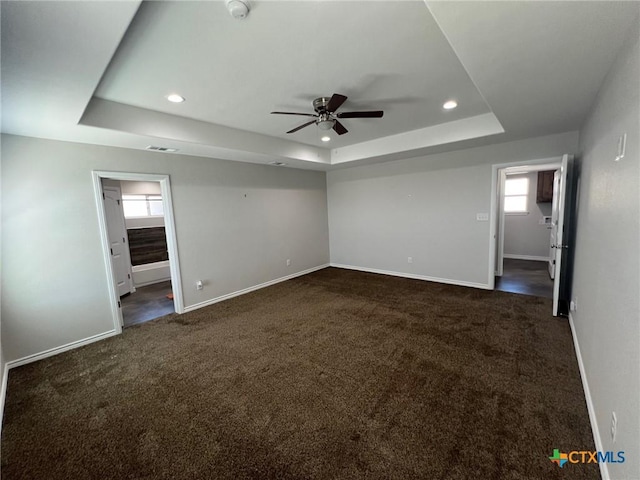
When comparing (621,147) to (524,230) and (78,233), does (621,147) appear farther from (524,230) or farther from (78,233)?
(524,230)

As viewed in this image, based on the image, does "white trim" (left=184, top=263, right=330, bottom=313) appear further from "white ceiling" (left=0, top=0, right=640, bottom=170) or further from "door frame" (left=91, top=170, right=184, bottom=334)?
"white ceiling" (left=0, top=0, right=640, bottom=170)

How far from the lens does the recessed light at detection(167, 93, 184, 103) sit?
2.67m

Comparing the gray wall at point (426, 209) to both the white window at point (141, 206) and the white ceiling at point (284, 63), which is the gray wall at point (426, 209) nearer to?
the white ceiling at point (284, 63)

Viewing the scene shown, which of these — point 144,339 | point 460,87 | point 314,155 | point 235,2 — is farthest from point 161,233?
point 460,87

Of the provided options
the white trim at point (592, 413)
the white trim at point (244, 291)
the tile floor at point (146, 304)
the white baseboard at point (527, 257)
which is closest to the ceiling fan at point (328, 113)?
the white trim at point (592, 413)

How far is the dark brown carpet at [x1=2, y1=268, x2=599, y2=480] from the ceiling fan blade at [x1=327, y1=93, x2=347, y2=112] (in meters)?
2.49

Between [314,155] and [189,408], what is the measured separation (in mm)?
4392

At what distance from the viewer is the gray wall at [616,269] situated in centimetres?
121

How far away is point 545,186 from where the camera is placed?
6.17 m

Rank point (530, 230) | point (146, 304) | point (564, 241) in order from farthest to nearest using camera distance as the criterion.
Answer: point (530, 230)
point (146, 304)
point (564, 241)

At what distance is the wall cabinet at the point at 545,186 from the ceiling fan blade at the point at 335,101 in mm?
6329

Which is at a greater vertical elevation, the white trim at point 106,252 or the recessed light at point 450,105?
the recessed light at point 450,105

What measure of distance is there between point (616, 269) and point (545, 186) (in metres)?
6.08

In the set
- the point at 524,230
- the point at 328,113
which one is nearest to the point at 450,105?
the point at 328,113
